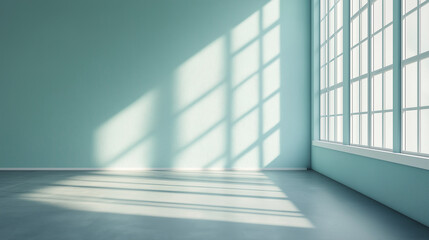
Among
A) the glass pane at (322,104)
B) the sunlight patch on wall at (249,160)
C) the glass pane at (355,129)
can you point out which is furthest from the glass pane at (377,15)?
the sunlight patch on wall at (249,160)

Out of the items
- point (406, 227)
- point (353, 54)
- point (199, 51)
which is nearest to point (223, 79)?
point (199, 51)

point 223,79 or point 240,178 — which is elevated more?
point 223,79

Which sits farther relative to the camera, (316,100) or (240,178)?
(316,100)

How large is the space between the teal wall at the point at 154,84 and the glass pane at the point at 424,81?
4.83 m

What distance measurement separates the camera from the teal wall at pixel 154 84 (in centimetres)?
921

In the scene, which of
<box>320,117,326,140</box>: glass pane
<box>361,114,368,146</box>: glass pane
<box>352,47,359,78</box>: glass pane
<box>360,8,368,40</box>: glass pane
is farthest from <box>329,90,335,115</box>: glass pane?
<box>360,8,368,40</box>: glass pane

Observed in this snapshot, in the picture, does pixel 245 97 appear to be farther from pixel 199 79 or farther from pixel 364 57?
pixel 364 57

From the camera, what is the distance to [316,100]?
351 inches

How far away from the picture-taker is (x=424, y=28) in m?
4.40

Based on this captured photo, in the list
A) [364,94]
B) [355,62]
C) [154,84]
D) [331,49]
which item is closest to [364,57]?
[355,62]

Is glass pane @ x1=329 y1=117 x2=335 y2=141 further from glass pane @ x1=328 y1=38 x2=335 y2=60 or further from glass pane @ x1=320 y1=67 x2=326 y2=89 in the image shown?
glass pane @ x1=328 y1=38 x2=335 y2=60

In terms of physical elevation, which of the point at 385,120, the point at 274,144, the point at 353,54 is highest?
the point at 353,54

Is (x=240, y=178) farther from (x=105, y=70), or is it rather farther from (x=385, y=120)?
(x=105, y=70)

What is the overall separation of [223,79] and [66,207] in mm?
5250
